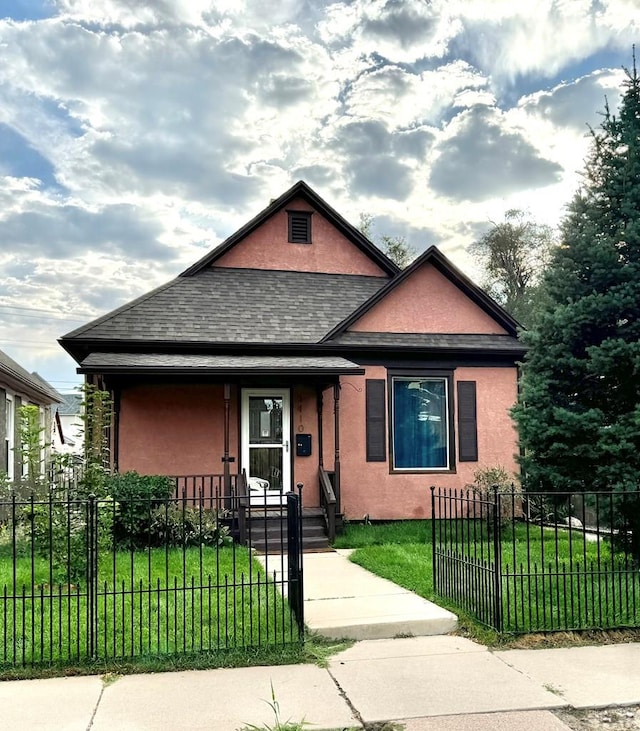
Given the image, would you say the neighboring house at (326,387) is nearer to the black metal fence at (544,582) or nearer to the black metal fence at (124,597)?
the black metal fence at (124,597)

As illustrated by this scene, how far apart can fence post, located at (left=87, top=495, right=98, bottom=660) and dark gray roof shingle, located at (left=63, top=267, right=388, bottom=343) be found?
6.71 m

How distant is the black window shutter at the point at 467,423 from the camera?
12.5m

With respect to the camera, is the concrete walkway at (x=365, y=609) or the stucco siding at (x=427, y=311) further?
the stucco siding at (x=427, y=311)

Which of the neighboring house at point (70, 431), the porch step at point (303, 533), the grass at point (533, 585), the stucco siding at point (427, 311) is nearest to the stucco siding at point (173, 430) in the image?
the neighboring house at point (70, 431)

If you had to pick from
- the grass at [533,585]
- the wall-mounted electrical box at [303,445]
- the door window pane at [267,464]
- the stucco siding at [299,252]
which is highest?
the stucco siding at [299,252]

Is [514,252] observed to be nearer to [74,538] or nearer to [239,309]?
[239,309]

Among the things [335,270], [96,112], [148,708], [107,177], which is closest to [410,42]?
[335,270]

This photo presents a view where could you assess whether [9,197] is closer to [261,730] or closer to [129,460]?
[129,460]

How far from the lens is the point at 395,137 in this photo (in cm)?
1772

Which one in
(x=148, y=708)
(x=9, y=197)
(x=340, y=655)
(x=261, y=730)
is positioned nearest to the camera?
(x=261, y=730)

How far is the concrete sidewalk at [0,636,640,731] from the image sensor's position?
13.4 feet

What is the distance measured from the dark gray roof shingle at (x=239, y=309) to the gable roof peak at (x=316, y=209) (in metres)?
0.26

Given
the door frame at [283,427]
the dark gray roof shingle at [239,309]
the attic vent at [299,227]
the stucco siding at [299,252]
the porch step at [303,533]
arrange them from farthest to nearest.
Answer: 1. the attic vent at [299,227]
2. the stucco siding at [299,252]
3. the dark gray roof shingle at [239,309]
4. the door frame at [283,427]
5. the porch step at [303,533]

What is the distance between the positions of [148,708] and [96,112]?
1201 cm
